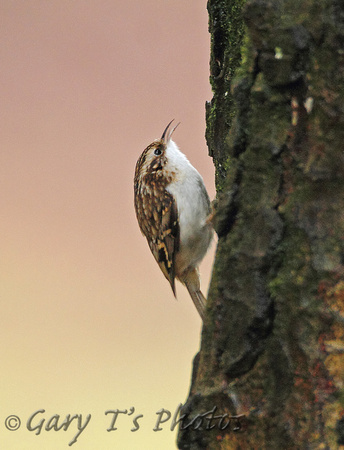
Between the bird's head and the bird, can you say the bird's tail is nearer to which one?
the bird

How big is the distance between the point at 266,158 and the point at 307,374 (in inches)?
18.9

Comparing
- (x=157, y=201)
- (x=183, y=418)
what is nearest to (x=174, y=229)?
(x=157, y=201)

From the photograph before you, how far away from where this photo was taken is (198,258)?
288 cm

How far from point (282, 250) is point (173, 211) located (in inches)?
59.5

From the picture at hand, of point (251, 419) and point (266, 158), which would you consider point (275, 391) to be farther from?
point (266, 158)

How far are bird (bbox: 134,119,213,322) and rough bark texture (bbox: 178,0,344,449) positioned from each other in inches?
51.2

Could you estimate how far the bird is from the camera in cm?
269

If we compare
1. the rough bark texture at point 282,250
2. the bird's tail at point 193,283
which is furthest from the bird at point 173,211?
the rough bark texture at point 282,250

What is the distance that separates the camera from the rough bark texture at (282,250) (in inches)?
46.1

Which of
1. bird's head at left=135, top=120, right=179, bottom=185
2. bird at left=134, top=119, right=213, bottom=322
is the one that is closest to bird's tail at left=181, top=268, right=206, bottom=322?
bird at left=134, top=119, right=213, bottom=322

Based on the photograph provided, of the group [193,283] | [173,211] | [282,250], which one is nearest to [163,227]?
[173,211]

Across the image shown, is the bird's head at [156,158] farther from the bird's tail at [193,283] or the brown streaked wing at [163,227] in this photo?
the bird's tail at [193,283]

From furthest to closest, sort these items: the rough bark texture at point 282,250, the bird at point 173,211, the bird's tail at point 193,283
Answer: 1. the bird's tail at point 193,283
2. the bird at point 173,211
3. the rough bark texture at point 282,250

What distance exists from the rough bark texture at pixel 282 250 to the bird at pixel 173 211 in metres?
1.30
